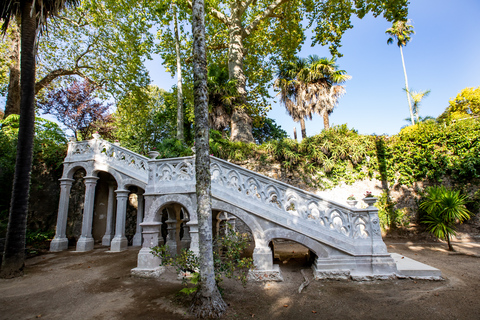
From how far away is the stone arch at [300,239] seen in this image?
5.73 meters

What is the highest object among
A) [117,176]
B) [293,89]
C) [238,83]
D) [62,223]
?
[293,89]

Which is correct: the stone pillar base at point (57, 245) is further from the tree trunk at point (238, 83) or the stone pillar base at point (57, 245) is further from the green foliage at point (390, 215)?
the green foliage at point (390, 215)

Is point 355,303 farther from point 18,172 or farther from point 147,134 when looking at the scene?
point 147,134

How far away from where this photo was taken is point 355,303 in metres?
4.38

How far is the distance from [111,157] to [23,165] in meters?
3.95

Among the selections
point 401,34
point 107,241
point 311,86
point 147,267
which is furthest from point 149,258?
point 401,34

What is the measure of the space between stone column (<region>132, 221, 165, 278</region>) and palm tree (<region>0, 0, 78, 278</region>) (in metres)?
3.17

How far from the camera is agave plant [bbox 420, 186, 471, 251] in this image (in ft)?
28.1

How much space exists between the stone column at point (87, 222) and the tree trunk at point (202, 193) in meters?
8.14

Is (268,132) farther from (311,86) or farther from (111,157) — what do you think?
(111,157)

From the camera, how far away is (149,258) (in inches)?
248

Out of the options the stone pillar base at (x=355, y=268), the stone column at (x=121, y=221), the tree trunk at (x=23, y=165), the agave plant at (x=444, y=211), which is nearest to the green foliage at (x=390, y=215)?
the agave plant at (x=444, y=211)

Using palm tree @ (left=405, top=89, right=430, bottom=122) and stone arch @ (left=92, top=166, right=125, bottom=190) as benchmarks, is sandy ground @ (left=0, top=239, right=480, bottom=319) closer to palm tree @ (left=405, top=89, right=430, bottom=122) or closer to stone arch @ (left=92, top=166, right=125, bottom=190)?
stone arch @ (left=92, top=166, right=125, bottom=190)

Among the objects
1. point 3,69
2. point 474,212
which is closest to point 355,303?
point 474,212
